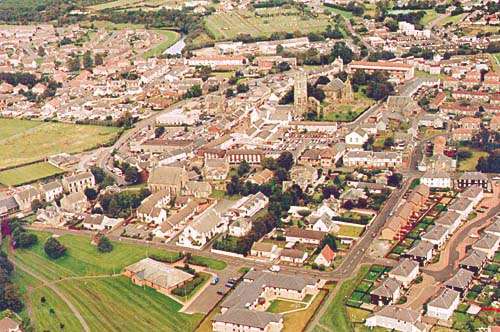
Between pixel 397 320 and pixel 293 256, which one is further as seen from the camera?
pixel 293 256

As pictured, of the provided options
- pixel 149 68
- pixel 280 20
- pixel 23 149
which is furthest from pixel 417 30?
pixel 23 149

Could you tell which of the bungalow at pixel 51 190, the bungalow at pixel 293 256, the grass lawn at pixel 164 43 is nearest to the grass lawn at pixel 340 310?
the bungalow at pixel 293 256

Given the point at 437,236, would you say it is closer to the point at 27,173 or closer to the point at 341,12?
the point at 27,173

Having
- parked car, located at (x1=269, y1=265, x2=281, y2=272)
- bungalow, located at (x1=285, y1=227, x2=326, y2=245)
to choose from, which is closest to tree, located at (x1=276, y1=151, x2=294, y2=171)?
bungalow, located at (x1=285, y1=227, x2=326, y2=245)

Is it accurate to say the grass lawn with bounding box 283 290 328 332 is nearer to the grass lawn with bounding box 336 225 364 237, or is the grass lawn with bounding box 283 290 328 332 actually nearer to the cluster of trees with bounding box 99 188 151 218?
the grass lawn with bounding box 336 225 364 237

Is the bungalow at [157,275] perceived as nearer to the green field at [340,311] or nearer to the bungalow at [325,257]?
the bungalow at [325,257]

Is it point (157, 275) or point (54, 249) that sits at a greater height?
point (157, 275)

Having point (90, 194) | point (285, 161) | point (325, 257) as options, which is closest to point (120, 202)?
point (90, 194)
